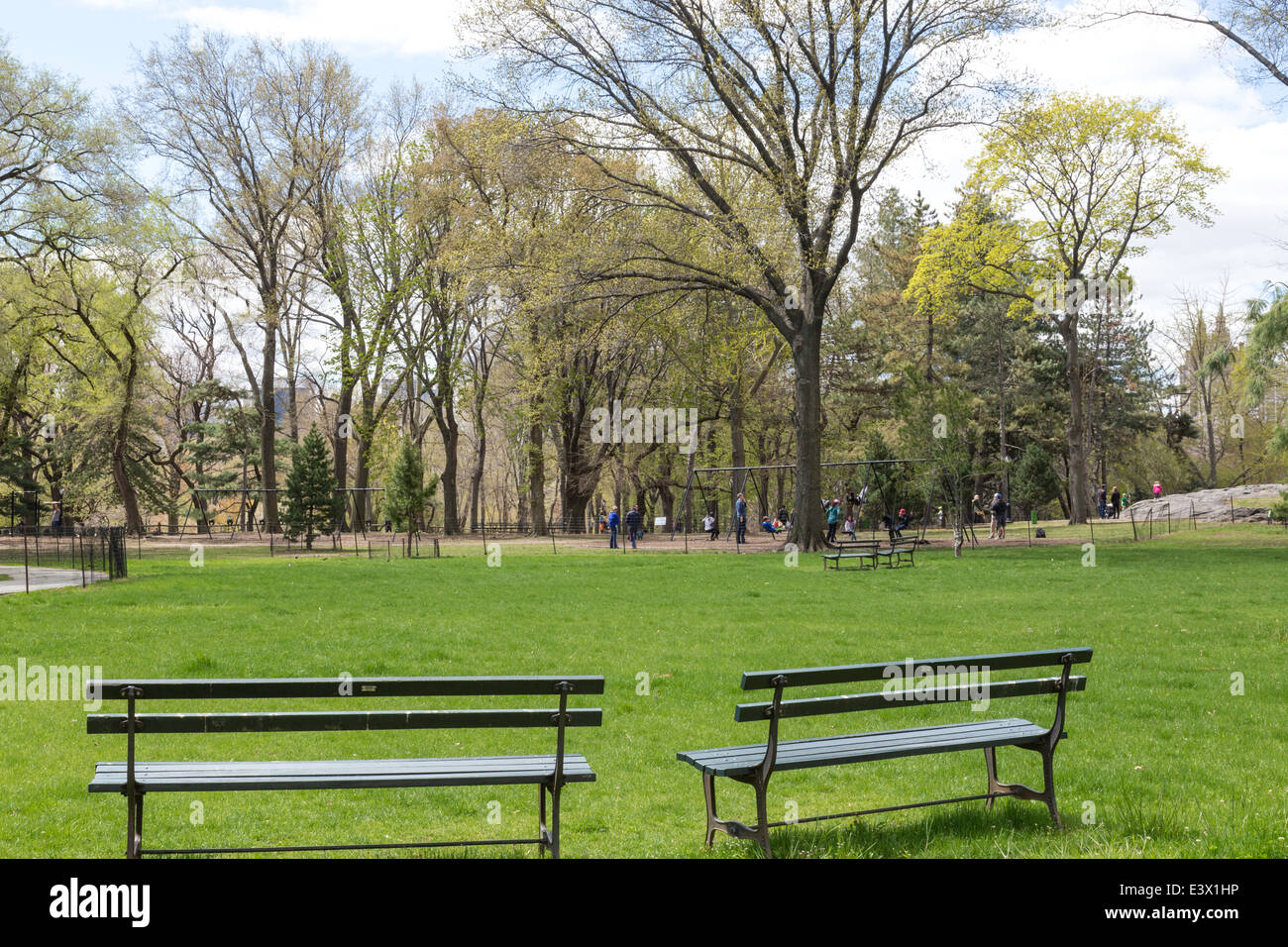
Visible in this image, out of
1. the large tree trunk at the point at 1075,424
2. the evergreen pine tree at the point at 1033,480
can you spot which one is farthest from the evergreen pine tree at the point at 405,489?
the evergreen pine tree at the point at 1033,480

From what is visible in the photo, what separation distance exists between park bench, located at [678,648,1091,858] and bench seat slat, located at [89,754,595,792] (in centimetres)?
77

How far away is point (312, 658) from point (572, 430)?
37.6m

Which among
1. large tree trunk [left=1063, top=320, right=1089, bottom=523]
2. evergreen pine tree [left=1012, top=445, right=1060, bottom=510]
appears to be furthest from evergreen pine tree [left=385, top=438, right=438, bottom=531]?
evergreen pine tree [left=1012, top=445, right=1060, bottom=510]

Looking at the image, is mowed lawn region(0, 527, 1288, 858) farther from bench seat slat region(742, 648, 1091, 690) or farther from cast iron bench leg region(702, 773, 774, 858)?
bench seat slat region(742, 648, 1091, 690)

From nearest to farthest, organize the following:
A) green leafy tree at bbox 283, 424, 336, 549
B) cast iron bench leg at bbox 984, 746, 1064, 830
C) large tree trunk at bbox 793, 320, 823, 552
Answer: cast iron bench leg at bbox 984, 746, 1064, 830 → large tree trunk at bbox 793, 320, 823, 552 → green leafy tree at bbox 283, 424, 336, 549

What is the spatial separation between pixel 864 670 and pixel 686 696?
453 centimetres

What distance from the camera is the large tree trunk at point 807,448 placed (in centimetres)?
2909

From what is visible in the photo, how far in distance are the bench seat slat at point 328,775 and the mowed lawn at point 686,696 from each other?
1.89 ft

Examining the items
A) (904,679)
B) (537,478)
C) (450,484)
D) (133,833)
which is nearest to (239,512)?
(450,484)

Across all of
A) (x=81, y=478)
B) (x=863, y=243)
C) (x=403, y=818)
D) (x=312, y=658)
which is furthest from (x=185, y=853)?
(x=863, y=243)

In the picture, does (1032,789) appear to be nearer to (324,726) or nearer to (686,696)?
(324,726)

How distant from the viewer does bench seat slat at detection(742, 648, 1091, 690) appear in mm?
4833

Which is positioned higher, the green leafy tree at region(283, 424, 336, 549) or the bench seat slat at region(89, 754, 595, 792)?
the green leafy tree at region(283, 424, 336, 549)
